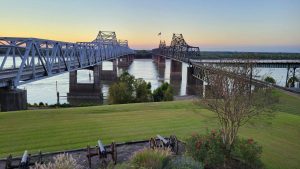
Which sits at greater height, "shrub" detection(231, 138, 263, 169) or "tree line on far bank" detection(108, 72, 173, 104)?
"shrub" detection(231, 138, 263, 169)

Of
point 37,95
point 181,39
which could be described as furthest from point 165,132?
point 181,39

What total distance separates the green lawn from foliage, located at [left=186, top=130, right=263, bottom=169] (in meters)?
1.26

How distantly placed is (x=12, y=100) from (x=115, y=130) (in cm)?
1506

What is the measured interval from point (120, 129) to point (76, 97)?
4565 cm

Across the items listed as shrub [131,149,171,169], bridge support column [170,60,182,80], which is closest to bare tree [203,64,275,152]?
shrub [131,149,171,169]

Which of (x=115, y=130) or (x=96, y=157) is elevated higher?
(x=96, y=157)

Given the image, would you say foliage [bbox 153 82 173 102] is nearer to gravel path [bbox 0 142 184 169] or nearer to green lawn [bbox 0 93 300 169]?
green lawn [bbox 0 93 300 169]

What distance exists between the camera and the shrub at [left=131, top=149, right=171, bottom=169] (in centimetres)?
667

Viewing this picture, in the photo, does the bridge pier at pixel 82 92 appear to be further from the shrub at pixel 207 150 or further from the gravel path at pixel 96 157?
the shrub at pixel 207 150

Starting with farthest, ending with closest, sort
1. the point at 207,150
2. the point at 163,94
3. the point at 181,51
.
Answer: the point at 181,51, the point at 163,94, the point at 207,150

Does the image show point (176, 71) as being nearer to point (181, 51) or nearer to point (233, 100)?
point (181, 51)

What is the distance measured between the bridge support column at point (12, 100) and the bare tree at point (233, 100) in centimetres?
1906

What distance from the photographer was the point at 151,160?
6.77m

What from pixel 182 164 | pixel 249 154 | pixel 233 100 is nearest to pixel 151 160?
pixel 182 164
